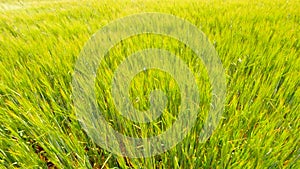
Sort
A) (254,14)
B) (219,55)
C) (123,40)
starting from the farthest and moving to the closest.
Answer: (254,14)
(123,40)
(219,55)

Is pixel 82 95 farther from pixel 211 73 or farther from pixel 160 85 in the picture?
pixel 211 73

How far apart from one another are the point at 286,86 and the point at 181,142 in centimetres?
45

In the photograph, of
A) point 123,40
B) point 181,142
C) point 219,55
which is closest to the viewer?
point 181,142

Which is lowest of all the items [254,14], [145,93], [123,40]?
[145,93]

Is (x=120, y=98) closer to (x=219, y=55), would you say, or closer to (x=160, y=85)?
(x=160, y=85)

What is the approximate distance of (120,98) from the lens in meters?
0.65

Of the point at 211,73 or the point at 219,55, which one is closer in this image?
the point at 211,73

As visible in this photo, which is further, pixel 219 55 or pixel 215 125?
pixel 219 55

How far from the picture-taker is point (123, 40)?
46.2 inches

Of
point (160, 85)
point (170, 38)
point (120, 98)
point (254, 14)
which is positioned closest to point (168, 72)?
point (160, 85)

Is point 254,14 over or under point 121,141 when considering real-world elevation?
over

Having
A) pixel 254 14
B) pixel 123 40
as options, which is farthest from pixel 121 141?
pixel 254 14

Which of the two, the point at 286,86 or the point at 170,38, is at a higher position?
the point at 170,38

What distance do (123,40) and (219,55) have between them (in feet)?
1.76
